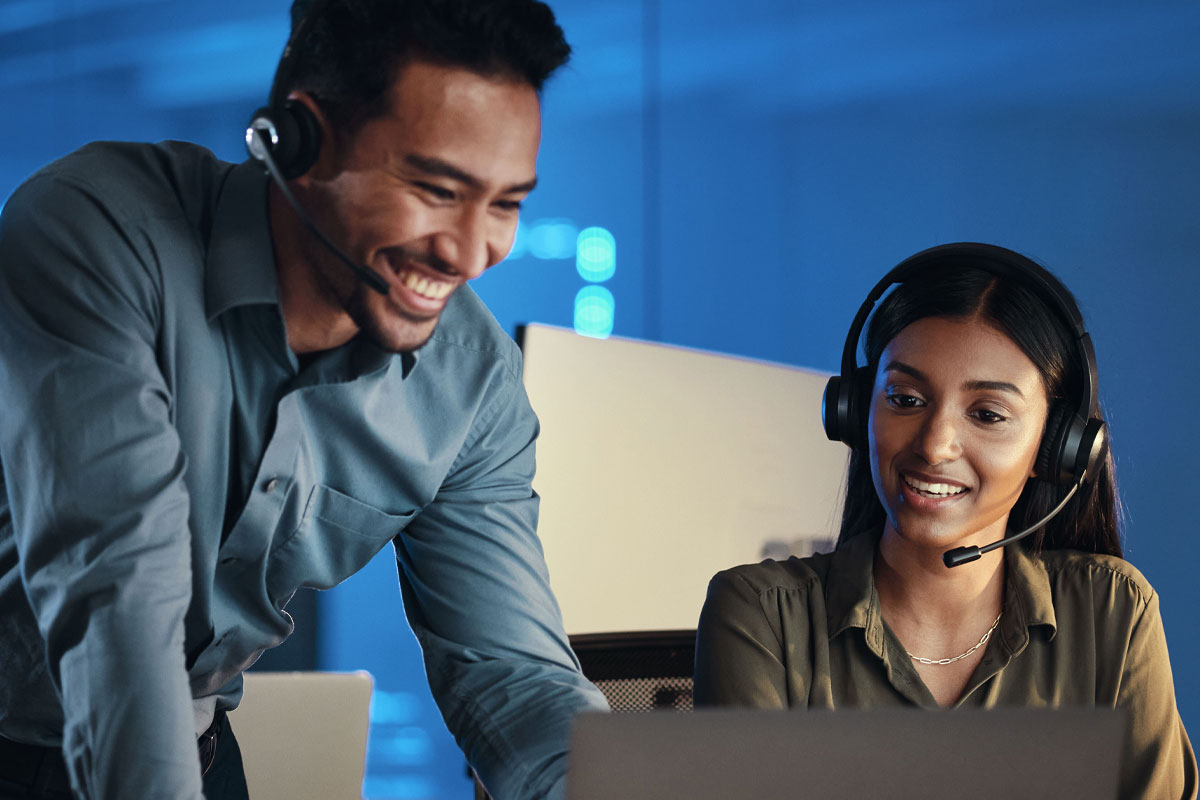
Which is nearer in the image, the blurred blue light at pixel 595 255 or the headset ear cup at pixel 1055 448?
the headset ear cup at pixel 1055 448

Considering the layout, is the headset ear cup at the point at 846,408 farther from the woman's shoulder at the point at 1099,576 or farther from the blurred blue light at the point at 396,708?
the blurred blue light at the point at 396,708

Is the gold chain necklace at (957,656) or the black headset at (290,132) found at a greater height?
the black headset at (290,132)

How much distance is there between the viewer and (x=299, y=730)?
4.43 feet

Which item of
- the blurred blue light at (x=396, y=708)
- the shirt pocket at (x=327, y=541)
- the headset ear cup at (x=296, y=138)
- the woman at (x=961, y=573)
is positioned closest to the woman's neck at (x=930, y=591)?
the woman at (x=961, y=573)

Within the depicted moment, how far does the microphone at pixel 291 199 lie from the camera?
2.62ft

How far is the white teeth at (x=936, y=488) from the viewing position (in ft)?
4.12

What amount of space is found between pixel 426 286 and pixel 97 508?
27cm

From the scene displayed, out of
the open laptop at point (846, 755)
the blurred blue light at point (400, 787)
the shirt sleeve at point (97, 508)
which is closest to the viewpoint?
the open laptop at point (846, 755)

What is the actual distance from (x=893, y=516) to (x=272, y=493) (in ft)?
2.30

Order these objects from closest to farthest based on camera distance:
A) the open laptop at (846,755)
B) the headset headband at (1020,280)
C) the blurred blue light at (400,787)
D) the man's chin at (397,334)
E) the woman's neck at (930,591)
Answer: the open laptop at (846,755) < the man's chin at (397,334) < the headset headband at (1020,280) < the woman's neck at (930,591) < the blurred blue light at (400,787)

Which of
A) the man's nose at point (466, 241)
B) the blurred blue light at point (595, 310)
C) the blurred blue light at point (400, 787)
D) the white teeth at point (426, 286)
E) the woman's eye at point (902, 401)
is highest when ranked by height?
the man's nose at point (466, 241)

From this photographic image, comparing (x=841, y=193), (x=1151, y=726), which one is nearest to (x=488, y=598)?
(x=1151, y=726)

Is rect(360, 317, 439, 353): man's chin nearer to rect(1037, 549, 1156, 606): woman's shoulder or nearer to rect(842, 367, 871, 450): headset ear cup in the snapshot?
rect(842, 367, 871, 450): headset ear cup

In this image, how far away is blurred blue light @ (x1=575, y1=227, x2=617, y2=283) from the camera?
261 centimetres
